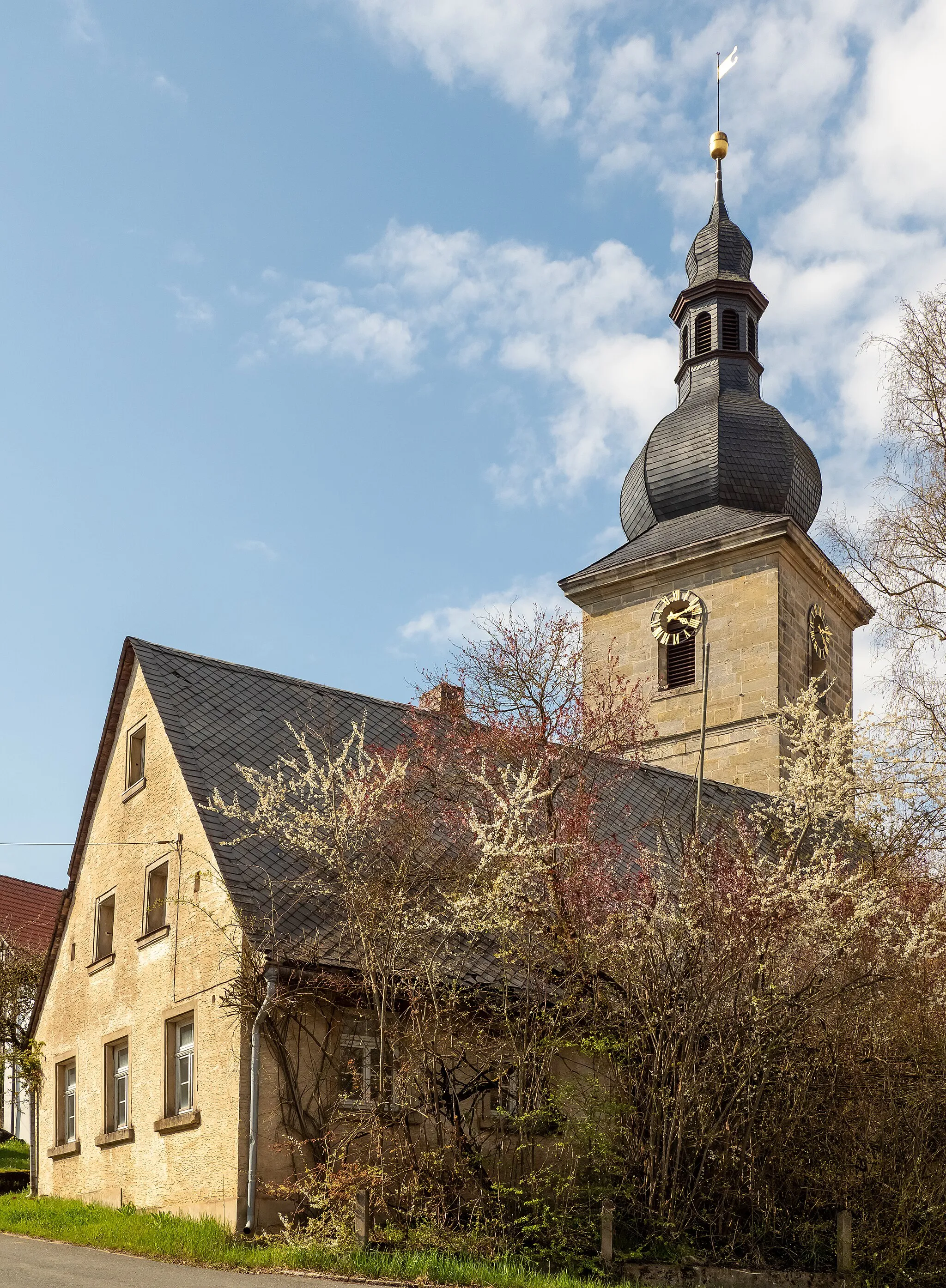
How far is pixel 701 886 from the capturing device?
1497 cm

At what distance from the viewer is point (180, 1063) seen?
18.1 m

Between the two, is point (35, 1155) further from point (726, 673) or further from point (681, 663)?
point (681, 663)

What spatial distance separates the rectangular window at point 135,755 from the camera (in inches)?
829

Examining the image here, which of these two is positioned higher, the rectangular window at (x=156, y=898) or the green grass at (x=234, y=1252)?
the rectangular window at (x=156, y=898)

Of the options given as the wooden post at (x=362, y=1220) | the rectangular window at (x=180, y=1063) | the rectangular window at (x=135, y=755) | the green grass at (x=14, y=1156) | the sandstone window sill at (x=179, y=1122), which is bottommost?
the green grass at (x=14, y=1156)

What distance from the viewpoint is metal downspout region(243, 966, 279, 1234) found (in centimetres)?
1551

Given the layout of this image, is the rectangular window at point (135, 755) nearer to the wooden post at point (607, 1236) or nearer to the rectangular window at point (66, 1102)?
the rectangular window at point (66, 1102)

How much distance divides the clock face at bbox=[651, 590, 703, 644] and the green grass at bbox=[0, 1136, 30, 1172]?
16929 mm

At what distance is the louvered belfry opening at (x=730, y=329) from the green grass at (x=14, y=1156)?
24.5m

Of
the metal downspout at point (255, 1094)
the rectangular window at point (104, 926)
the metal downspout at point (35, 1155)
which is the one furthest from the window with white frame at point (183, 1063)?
the metal downspout at point (35, 1155)

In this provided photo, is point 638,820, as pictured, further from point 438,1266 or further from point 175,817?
point 438,1266

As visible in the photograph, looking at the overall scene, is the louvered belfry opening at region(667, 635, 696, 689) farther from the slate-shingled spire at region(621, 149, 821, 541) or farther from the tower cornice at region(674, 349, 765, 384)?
the tower cornice at region(674, 349, 765, 384)

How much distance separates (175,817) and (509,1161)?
21.1ft

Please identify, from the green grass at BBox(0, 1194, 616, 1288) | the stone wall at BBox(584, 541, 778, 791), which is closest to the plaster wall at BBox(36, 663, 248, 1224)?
the green grass at BBox(0, 1194, 616, 1288)
